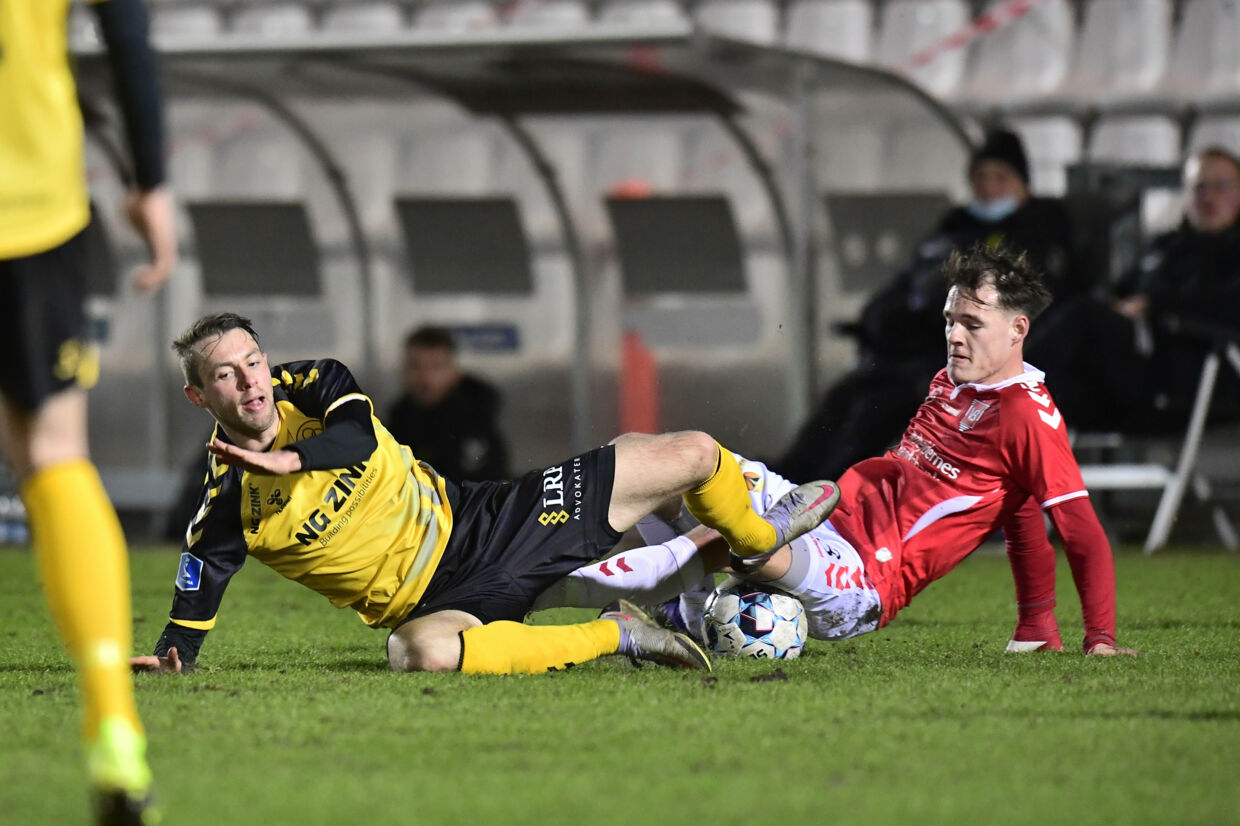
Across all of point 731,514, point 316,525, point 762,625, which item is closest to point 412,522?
point 316,525

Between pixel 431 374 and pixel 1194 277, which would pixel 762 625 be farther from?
pixel 431 374

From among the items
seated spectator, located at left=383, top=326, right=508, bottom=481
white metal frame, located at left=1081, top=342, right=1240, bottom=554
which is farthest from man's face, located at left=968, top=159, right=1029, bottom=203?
seated spectator, located at left=383, top=326, right=508, bottom=481

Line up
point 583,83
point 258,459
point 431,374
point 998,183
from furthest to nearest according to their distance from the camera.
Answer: point 431,374 < point 583,83 < point 998,183 < point 258,459

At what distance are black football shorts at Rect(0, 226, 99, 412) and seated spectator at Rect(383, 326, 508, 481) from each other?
640 centimetres

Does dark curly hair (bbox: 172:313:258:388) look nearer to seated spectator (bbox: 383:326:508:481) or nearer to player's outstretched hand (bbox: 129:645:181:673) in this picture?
player's outstretched hand (bbox: 129:645:181:673)

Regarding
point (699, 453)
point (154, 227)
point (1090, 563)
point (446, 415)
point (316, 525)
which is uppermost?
point (154, 227)

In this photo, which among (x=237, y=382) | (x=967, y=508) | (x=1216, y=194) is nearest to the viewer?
(x=237, y=382)

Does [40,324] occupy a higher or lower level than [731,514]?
higher

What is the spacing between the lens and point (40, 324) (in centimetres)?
245

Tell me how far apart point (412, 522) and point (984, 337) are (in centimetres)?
155

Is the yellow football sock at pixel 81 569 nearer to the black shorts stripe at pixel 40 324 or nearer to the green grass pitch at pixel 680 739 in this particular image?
A: the black shorts stripe at pixel 40 324

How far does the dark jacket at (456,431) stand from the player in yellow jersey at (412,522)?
4.52 m

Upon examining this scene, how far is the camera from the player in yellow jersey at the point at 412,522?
4008mm

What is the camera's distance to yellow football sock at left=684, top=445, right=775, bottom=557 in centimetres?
416
